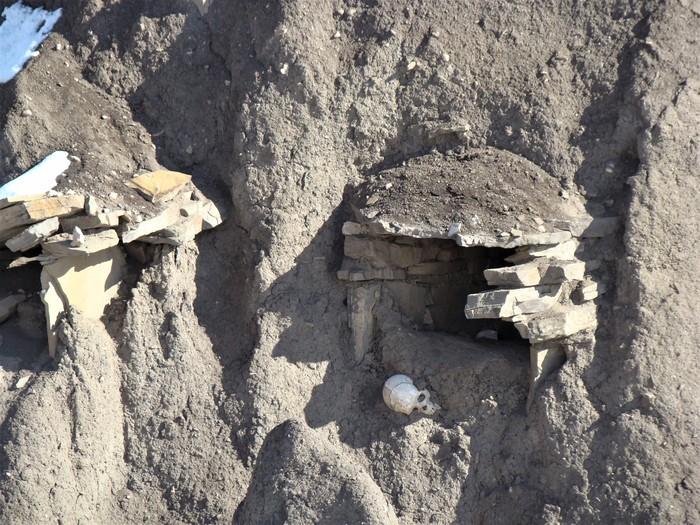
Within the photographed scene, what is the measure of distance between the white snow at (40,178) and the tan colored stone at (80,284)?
1.79ft

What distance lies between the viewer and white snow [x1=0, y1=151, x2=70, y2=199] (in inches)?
295

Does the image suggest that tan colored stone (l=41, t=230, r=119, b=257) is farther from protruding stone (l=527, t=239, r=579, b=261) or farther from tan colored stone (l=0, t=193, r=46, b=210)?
protruding stone (l=527, t=239, r=579, b=261)

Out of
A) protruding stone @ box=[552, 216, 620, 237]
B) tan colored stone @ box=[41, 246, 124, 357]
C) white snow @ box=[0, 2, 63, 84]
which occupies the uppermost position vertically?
white snow @ box=[0, 2, 63, 84]

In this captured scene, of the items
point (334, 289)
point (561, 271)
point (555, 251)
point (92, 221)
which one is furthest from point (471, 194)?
point (92, 221)

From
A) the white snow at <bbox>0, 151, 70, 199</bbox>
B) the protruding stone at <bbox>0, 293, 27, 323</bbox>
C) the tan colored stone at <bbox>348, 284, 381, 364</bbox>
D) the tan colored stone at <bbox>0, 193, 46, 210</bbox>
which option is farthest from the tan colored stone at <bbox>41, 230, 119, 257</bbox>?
the tan colored stone at <bbox>348, 284, 381, 364</bbox>

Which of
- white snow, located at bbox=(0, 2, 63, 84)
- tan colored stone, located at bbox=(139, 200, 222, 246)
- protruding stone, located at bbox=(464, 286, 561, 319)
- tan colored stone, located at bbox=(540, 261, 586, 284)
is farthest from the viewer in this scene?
white snow, located at bbox=(0, 2, 63, 84)

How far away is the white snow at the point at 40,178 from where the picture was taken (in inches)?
295

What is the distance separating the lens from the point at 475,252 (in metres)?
8.14

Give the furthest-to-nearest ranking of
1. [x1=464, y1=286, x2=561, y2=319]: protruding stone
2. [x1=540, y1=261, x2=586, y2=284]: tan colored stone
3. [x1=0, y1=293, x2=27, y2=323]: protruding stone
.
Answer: [x1=0, y1=293, x2=27, y2=323]: protruding stone → [x1=540, y1=261, x2=586, y2=284]: tan colored stone → [x1=464, y1=286, x2=561, y2=319]: protruding stone

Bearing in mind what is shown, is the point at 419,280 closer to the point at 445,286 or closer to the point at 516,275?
the point at 445,286

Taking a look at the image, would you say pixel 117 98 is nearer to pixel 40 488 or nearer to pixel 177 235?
pixel 177 235

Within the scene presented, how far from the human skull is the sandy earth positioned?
86 millimetres

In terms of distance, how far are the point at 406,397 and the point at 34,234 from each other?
2.83m

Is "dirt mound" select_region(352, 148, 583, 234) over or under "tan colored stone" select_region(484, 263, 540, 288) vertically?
over
